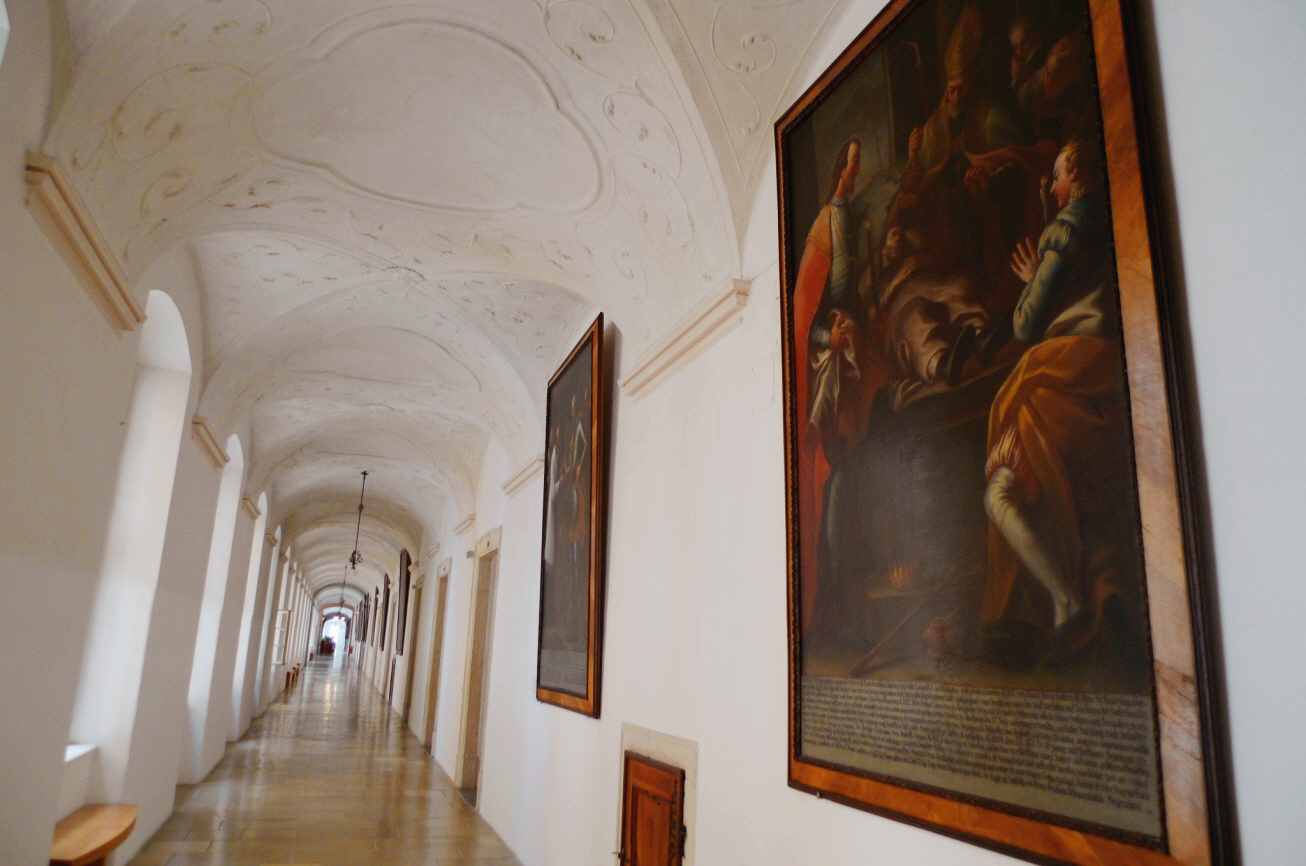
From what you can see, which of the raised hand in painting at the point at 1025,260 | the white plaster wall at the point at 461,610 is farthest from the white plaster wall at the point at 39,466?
the white plaster wall at the point at 461,610

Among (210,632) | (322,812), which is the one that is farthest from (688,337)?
(210,632)

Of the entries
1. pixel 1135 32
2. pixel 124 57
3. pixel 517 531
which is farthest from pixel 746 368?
pixel 517 531

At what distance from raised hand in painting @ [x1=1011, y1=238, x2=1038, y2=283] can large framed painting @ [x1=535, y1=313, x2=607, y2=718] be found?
4435 mm

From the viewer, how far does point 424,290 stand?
8297mm

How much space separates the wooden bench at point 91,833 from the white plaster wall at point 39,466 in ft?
1.17

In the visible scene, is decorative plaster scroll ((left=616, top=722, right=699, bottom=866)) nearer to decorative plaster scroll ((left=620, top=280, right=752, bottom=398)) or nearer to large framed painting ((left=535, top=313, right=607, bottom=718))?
large framed painting ((left=535, top=313, right=607, bottom=718))

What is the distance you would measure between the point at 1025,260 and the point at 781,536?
1860 millimetres

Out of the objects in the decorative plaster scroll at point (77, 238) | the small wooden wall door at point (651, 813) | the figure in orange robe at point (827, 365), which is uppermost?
the decorative plaster scroll at point (77, 238)

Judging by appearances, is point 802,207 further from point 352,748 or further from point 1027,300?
point 352,748

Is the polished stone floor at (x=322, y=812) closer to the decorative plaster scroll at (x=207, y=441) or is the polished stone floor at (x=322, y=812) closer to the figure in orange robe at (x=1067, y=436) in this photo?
the decorative plaster scroll at (x=207, y=441)

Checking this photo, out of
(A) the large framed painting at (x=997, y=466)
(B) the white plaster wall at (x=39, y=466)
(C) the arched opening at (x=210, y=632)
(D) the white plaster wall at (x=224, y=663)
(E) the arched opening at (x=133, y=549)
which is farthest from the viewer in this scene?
(D) the white plaster wall at (x=224, y=663)

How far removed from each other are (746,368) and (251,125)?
11.9 feet

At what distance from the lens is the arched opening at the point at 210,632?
1131 centimetres

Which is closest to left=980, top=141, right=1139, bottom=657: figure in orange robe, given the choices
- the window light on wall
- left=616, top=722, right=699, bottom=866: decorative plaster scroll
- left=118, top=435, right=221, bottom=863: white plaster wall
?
left=616, top=722, right=699, bottom=866: decorative plaster scroll
